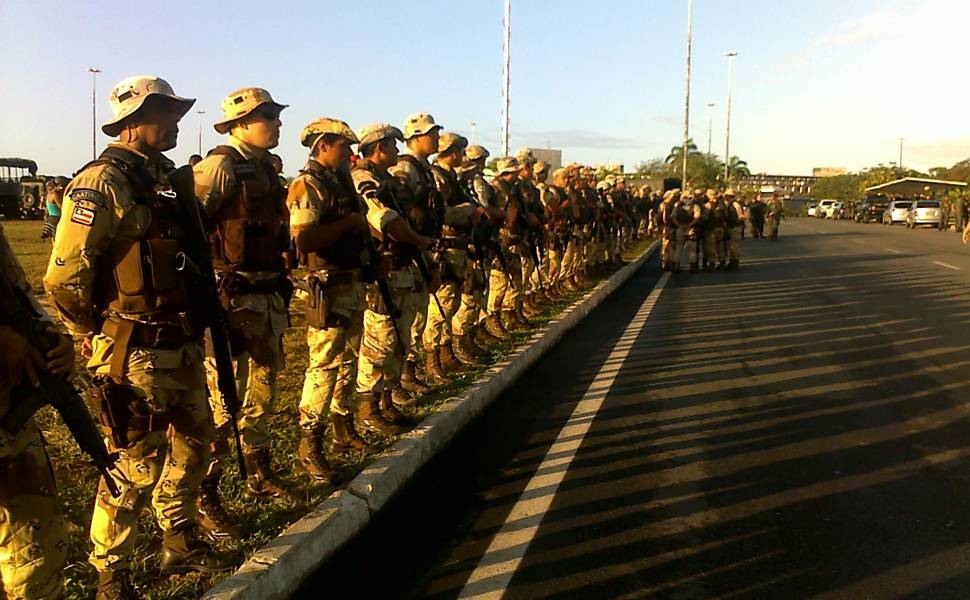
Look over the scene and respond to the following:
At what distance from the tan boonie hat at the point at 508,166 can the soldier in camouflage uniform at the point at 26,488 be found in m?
7.09

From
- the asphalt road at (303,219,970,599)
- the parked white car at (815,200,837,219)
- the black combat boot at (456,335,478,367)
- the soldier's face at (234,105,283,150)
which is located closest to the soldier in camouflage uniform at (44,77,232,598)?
the soldier's face at (234,105,283,150)

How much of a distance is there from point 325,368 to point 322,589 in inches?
56.0

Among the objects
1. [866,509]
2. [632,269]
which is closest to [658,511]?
[866,509]

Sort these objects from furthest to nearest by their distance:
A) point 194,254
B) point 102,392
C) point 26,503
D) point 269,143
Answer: point 269,143 < point 194,254 < point 102,392 < point 26,503

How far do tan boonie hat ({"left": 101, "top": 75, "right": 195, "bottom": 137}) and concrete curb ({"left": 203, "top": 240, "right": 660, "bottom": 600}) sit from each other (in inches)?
70.1

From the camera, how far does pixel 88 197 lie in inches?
108

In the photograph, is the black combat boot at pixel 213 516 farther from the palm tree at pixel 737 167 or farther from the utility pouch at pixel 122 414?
the palm tree at pixel 737 167

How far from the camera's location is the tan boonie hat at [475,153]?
777cm

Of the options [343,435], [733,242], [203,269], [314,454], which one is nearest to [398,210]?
[343,435]

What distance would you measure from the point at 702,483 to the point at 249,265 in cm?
269

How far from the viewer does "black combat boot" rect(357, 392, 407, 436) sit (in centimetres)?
507

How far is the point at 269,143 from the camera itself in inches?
151

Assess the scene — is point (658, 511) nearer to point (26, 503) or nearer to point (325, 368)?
point (325, 368)

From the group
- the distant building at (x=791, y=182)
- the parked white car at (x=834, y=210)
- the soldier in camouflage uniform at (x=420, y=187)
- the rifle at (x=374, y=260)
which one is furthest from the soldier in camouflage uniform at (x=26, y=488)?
the distant building at (x=791, y=182)
